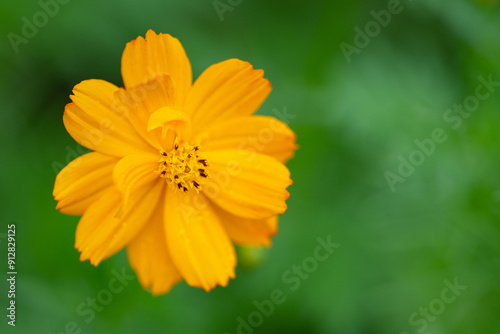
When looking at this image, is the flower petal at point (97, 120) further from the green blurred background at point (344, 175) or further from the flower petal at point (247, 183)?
the green blurred background at point (344, 175)

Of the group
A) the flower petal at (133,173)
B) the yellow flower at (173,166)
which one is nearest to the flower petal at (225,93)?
the yellow flower at (173,166)

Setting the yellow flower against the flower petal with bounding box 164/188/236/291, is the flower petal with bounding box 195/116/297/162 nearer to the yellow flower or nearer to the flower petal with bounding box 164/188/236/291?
the yellow flower

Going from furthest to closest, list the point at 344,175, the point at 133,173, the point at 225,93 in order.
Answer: the point at 344,175, the point at 225,93, the point at 133,173

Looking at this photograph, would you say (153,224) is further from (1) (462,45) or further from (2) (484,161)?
(1) (462,45)

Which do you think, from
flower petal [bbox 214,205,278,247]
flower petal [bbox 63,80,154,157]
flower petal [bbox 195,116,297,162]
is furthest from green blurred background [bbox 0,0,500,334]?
flower petal [bbox 63,80,154,157]

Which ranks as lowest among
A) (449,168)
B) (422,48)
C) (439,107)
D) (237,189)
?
(237,189)

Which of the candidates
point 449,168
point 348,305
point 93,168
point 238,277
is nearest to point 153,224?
point 93,168

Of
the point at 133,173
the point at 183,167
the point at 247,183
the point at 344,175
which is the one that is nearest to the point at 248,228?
the point at 247,183

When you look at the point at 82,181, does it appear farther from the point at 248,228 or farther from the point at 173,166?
the point at 248,228
